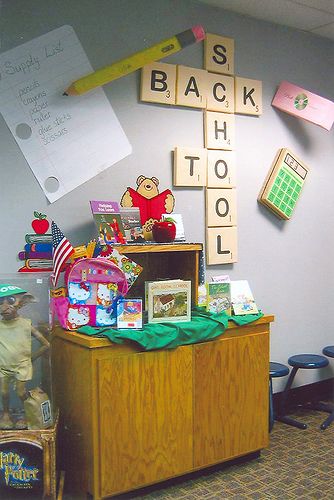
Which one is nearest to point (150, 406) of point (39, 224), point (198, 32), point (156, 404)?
point (156, 404)

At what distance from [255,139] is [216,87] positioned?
45 centimetres

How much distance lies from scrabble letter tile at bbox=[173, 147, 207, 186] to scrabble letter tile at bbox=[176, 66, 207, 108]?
27 cm

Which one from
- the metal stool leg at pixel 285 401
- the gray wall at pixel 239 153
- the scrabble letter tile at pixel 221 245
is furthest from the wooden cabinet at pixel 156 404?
the metal stool leg at pixel 285 401

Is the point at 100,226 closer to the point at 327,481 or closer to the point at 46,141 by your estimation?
the point at 46,141

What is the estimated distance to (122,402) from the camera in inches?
102

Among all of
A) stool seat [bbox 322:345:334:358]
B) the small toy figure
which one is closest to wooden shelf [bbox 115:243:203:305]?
the small toy figure

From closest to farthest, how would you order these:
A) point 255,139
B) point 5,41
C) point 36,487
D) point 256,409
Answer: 1. point 36,487
2. point 5,41
3. point 256,409
4. point 255,139

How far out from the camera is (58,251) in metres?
2.62

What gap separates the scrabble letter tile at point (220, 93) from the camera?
3385 mm

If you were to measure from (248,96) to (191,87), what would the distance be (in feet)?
1.45

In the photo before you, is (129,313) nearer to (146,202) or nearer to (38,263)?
(38,263)

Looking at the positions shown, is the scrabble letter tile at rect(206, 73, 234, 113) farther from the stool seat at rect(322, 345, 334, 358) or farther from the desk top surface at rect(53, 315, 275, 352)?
the stool seat at rect(322, 345, 334, 358)

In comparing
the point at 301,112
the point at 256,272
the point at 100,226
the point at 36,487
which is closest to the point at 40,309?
the point at 100,226

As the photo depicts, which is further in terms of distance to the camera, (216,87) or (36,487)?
(216,87)
